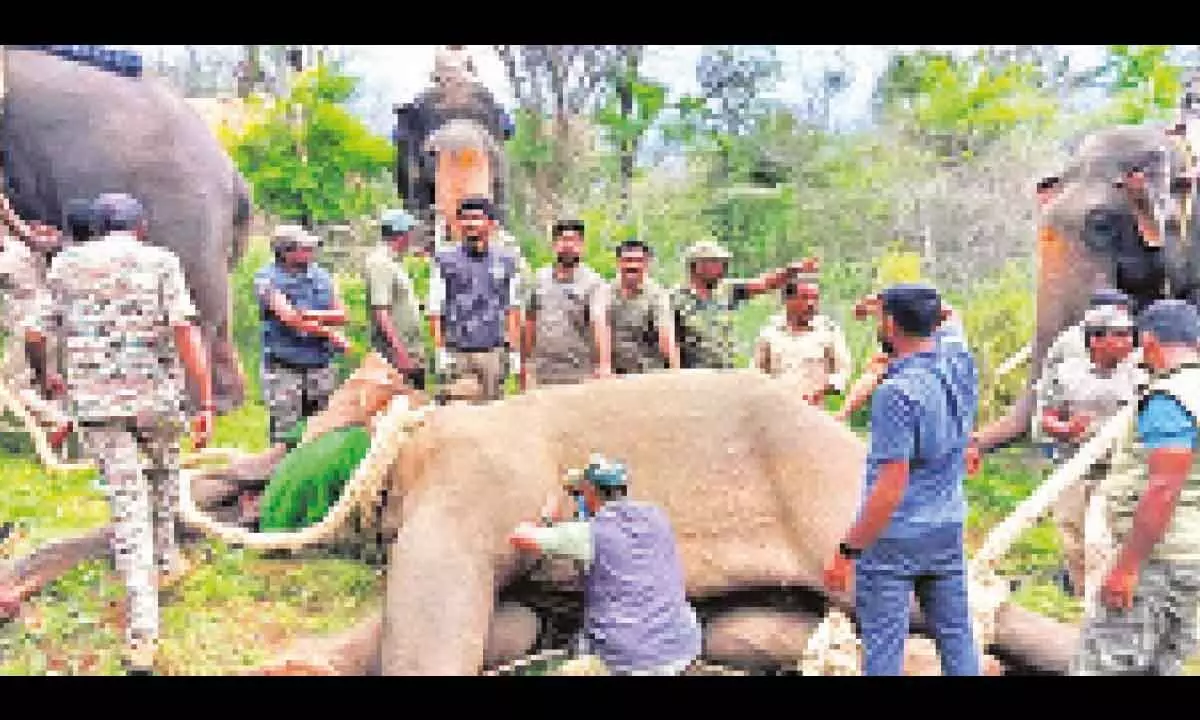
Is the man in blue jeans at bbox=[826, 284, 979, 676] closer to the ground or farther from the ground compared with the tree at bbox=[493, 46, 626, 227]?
closer to the ground

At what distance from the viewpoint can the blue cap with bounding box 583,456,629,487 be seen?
4094 mm

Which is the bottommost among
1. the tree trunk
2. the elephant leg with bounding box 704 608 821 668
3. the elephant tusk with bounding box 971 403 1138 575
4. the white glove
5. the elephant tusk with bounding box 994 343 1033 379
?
the elephant leg with bounding box 704 608 821 668

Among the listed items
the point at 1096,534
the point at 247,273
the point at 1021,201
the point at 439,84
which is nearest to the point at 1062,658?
the point at 1096,534

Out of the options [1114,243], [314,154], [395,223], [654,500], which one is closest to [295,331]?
[395,223]

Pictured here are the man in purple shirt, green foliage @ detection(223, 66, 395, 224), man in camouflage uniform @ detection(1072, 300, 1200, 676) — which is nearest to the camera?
man in camouflage uniform @ detection(1072, 300, 1200, 676)

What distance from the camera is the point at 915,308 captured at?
3.57m

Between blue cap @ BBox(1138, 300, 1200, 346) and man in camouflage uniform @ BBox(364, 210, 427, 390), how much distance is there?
3.31m

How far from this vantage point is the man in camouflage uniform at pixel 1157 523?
345cm

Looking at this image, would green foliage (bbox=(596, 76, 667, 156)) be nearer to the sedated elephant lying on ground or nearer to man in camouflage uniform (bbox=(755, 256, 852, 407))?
man in camouflage uniform (bbox=(755, 256, 852, 407))

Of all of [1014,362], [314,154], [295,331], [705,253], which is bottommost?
[1014,362]

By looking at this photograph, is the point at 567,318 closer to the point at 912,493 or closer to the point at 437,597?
the point at 437,597

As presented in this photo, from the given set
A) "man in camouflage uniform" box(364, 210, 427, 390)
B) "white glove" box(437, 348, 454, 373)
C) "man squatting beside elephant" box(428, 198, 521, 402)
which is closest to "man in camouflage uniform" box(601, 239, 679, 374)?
"man squatting beside elephant" box(428, 198, 521, 402)

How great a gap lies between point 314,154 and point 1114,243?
7.86 m

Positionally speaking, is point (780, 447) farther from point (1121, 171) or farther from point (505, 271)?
point (1121, 171)
